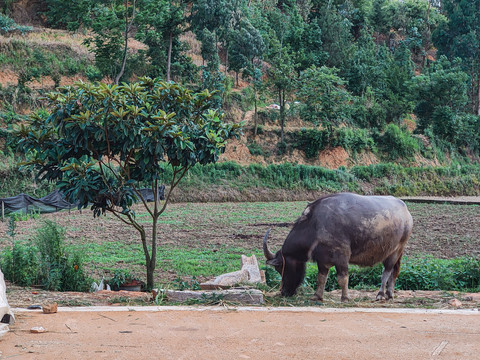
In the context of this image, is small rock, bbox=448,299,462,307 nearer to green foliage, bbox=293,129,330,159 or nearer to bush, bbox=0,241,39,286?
bush, bbox=0,241,39,286

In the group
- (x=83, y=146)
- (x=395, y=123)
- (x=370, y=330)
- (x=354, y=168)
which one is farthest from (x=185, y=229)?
(x=395, y=123)

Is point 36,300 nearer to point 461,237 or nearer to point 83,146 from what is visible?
point 83,146

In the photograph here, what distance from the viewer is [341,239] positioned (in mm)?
8039

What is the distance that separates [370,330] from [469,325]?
120 cm

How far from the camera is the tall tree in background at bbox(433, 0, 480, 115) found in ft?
152

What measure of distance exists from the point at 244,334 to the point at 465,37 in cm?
4635

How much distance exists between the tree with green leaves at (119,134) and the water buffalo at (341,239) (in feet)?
7.24

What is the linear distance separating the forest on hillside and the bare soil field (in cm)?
944

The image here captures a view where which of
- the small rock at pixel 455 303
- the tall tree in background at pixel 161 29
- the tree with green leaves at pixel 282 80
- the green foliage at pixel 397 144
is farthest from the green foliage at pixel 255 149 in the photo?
the small rock at pixel 455 303

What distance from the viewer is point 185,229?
18.2 m

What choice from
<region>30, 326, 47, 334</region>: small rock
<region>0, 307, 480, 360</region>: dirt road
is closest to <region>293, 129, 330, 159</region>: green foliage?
<region>0, 307, 480, 360</region>: dirt road

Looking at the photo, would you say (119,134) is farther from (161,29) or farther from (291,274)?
(161,29)

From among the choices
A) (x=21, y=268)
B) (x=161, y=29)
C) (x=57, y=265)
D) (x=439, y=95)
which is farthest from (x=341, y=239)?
(x=439, y=95)

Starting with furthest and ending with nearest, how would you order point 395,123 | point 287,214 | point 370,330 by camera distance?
point 395,123, point 287,214, point 370,330
